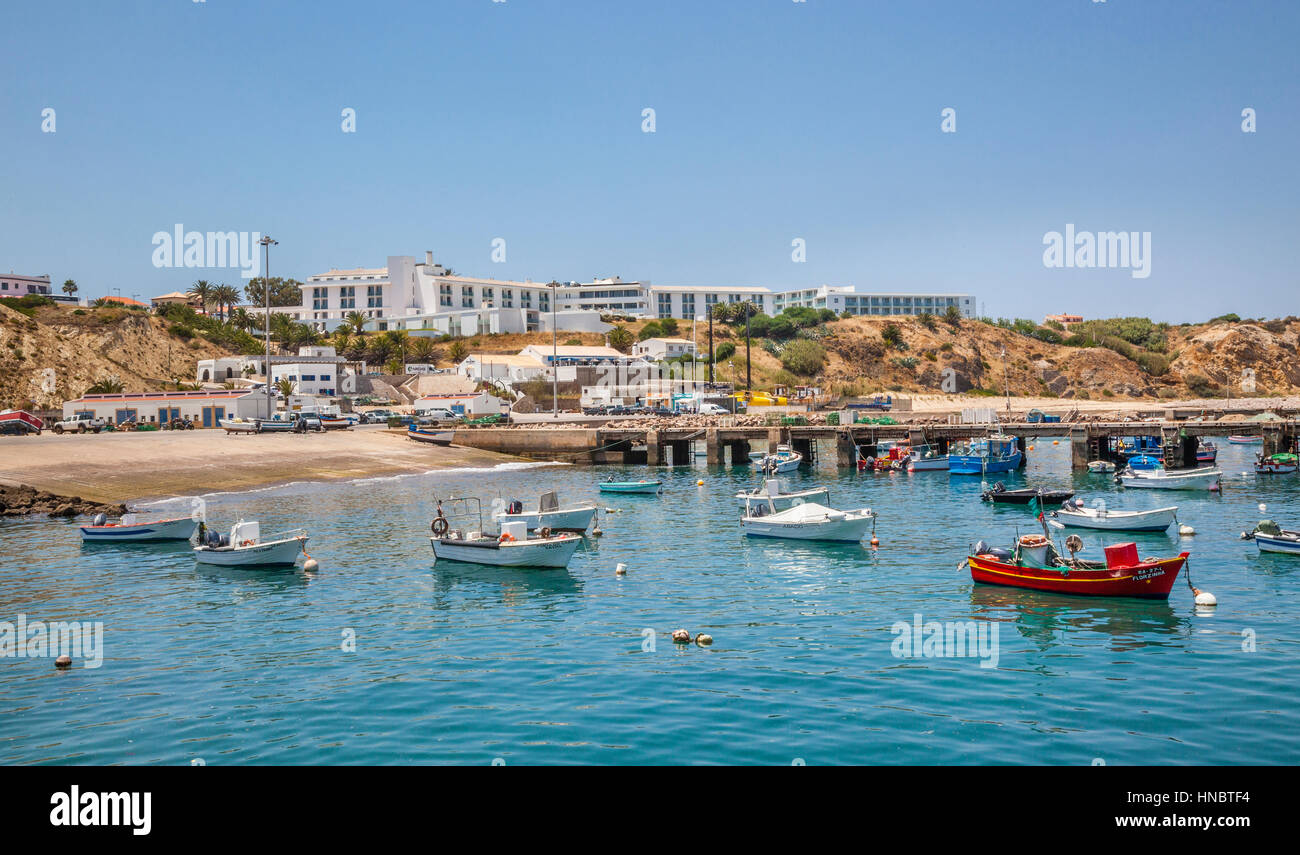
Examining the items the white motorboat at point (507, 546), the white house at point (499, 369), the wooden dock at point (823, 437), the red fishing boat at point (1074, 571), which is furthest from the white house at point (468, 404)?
the red fishing boat at point (1074, 571)

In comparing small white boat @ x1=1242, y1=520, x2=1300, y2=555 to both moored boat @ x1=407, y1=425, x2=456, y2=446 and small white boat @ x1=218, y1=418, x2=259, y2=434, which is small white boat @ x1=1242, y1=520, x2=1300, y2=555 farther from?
small white boat @ x1=218, y1=418, x2=259, y2=434

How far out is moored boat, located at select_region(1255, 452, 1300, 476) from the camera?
238ft

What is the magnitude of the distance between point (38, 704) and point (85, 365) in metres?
110

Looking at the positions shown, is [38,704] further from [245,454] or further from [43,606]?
[245,454]

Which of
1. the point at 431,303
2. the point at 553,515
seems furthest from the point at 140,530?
the point at 431,303

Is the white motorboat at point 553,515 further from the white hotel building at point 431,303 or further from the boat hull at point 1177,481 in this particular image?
the white hotel building at point 431,303

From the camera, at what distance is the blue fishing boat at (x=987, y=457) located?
76125 millimetres

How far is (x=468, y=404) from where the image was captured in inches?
4449

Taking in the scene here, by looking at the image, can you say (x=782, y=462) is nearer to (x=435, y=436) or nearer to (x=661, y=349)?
(x=435, y=436)

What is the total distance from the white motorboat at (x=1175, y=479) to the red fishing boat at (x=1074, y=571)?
35797 mm

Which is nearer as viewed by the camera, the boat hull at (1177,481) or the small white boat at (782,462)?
the boat hull at (1177,481)

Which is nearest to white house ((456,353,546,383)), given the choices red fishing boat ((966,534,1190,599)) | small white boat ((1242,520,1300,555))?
small white boat ((1242,520,1300,555))

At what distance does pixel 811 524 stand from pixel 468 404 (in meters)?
74.5
